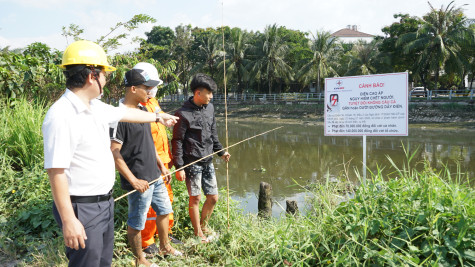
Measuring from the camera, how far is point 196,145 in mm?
2996

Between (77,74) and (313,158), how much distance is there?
1048 cm

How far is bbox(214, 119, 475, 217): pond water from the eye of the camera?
7780mm

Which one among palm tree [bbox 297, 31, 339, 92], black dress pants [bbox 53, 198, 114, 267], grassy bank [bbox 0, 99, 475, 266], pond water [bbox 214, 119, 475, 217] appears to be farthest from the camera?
palm tree [bbox 297, 31, 339, 92]

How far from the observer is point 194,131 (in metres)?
3.02

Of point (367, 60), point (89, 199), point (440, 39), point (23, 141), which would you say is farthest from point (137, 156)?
point (367, 60)

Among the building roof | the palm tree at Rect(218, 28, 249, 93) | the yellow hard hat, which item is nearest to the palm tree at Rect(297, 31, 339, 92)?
the palm tree at Rect(218, 28, 249, 93)

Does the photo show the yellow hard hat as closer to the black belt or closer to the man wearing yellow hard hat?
the man wearing yellow hard hat

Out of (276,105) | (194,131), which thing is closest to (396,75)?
(194,131)

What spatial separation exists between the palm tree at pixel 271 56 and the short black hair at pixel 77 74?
94.8ft

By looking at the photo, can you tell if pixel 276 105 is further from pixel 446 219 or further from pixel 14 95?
pixel 446 219

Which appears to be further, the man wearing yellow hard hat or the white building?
the white building

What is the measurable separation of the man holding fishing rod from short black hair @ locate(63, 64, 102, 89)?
130 centimetres

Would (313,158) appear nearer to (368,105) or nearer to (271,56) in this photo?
(368,105)

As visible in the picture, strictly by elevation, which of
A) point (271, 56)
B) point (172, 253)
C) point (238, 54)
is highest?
point (238, 54)
